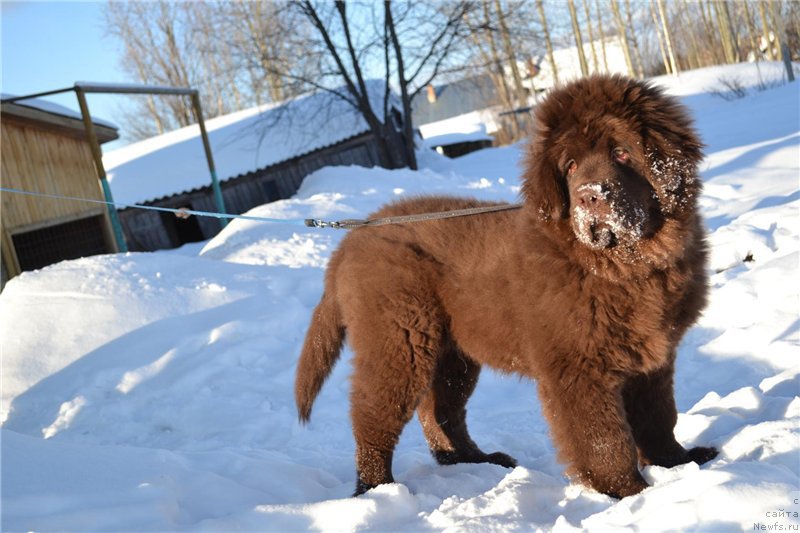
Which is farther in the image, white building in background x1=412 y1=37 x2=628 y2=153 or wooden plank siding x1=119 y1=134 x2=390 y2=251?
white building in background x1=412 y1=37 x2=628 y2=153

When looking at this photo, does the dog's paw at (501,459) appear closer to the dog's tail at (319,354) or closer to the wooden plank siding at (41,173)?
the dog's tail at (319,354)

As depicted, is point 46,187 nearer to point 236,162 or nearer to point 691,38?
point 236,162

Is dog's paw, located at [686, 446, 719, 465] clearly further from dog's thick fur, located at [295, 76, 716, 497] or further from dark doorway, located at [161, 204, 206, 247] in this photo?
dark doorway, located at [161, 204, 206, 247]

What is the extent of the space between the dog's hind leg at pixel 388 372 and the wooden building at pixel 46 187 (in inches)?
403

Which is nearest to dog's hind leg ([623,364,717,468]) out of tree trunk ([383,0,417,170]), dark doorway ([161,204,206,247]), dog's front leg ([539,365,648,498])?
dog's front leg ([539,365,648,498])

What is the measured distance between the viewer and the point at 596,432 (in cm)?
343

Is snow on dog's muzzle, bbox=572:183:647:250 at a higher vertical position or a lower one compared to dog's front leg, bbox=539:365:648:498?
higher

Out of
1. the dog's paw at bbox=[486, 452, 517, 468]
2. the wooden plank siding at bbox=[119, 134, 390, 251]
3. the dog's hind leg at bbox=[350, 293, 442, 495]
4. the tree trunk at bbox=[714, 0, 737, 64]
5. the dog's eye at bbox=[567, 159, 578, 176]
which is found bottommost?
the dog's paw at bbox=[486, 452, 517, 468]

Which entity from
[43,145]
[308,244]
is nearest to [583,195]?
[308,244]

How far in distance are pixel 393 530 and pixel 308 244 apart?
834cm

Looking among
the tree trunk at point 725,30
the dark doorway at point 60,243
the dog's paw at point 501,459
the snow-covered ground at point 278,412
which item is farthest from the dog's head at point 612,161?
the tree trunk at point 725,30

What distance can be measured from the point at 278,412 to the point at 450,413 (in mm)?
2180

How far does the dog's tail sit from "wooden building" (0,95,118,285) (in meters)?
9.72

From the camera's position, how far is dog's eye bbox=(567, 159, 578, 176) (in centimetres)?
345
